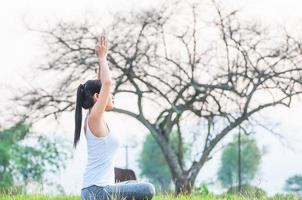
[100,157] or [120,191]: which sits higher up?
[100,157]

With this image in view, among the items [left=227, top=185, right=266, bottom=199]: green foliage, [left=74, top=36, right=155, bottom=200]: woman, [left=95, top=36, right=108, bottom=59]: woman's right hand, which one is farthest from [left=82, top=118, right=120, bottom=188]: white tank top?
[left=227, top=185, right=266, bottom=199]: green foliage

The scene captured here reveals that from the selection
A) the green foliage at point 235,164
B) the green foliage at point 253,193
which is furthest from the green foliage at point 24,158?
the green foliage at point 253,193

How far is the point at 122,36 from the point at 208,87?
315 centimetres

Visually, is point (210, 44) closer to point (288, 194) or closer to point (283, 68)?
point (283, 68)

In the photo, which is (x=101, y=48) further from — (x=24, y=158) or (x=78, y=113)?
(x=24, y=158)

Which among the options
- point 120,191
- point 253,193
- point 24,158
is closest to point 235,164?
point 24,158

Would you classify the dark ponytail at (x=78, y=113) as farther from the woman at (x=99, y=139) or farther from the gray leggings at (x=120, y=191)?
the gray leggings at (x=120, y=191)

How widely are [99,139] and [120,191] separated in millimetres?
521

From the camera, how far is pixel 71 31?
75.5 feet

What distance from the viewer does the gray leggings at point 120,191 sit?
622 cm

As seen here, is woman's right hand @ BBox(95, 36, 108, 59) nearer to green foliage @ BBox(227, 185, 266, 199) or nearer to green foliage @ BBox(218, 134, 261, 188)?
green foliage @ BBox(227, 185, 266, 199)

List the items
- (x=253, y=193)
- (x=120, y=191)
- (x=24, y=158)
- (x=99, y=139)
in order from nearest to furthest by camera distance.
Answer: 1. (x=99, y=139)
2. (x=120, y=191)
3. (x=253, y=193)
4. (x=24, y=158)

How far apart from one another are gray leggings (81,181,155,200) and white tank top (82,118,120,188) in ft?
0.18

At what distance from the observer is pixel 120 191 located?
6379 millimetres
